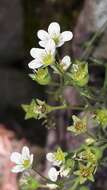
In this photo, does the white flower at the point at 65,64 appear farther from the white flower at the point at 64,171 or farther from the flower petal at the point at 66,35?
the white flower at the point at 64,171

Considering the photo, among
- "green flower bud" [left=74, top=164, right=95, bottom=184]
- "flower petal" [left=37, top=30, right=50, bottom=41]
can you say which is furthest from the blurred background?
"green flower bud" [left=74, top=164, right=95, bottom=184]

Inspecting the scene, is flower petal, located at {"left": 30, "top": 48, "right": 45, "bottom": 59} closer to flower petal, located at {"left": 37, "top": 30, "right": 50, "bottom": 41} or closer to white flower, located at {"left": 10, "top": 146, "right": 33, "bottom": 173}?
flower petal, located at {"left": 37, "top": 30, "right": 50, "bottom": 41}

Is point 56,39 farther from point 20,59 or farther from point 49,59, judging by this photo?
point 20,59

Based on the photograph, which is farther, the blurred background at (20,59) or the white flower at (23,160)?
the blurred background at (20,59)

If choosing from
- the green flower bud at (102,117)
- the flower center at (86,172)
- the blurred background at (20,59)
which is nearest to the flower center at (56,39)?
the green flower bud at (102,117)

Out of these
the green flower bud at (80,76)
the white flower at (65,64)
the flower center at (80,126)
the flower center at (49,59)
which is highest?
the flower center at (49,59)

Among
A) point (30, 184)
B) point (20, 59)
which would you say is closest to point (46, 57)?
point (30, 184)

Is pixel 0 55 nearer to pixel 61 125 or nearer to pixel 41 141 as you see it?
pixel 41 141

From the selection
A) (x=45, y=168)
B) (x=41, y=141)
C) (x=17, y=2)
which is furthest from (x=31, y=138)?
(x=17, y=2)
